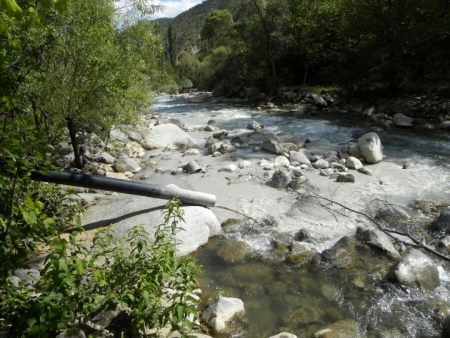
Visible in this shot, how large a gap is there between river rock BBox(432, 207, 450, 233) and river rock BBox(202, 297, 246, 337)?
13.6ft

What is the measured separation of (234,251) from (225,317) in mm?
1684

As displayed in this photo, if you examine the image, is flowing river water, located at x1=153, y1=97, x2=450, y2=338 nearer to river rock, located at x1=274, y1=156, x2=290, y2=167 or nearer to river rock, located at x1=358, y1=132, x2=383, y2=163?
river rock, located at x1=274, y1=156, x2=290, y2=167

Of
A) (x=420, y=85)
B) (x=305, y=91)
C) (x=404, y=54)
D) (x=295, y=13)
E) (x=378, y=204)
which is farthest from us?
(x=295, y=13)

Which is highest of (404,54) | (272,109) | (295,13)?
(295,13)

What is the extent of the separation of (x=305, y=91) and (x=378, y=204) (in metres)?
19.3

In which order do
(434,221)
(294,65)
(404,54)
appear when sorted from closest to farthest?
(434,221) < (404,54) < (294,65)

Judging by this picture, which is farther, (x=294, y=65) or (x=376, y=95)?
(x=294, y=65)

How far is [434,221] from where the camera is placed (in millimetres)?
6195

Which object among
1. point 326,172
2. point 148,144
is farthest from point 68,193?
point 148,144

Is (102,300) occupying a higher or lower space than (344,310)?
higher

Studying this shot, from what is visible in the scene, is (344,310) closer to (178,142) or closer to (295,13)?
(178,142)

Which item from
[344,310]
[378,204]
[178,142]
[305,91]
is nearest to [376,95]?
[305,91]

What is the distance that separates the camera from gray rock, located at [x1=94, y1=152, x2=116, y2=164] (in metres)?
9.50

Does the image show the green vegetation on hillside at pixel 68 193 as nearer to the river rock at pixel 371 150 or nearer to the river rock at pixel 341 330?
the river rock at pixel 341 330
